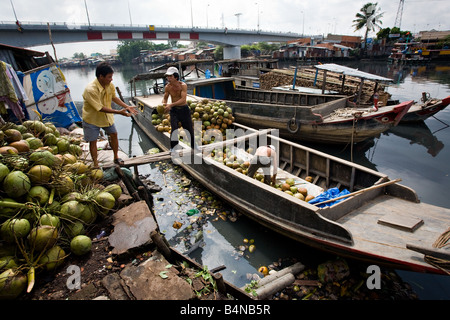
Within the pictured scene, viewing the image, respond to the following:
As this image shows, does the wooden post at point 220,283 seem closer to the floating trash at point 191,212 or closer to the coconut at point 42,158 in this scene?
the coconut at point 42,158

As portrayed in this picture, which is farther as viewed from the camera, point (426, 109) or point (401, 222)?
point (426, 109)

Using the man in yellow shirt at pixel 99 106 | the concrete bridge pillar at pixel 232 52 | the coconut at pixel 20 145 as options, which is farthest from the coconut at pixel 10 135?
the concrete bridge pillar at pixel 232 52

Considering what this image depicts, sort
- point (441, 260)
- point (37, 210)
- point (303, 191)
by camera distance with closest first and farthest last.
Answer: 1. point (441, 260)
2. point (37, 210)
3. point (303, 191)

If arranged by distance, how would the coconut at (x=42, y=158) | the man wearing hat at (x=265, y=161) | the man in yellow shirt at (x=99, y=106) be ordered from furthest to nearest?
the man wearing hat at (x=265, y=161) → the man in yellow shirt at (x=99, y=106) → the coconut at (x=42, y=158)

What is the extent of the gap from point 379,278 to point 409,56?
48066 millimetres

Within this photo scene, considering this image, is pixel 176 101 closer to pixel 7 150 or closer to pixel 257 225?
pixel 7 150

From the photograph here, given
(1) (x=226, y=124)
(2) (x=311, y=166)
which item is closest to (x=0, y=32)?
(1) (x=226, y=124)

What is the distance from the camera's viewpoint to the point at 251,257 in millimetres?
4586

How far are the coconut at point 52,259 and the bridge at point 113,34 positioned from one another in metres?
13.1

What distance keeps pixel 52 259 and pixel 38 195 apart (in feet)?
2.65

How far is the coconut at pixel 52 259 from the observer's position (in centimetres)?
276

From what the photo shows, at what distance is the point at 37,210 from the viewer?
2908mm

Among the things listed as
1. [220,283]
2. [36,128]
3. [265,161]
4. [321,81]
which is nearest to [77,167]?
[36,128]

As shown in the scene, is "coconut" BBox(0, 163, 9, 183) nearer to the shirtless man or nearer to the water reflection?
the shirtless man
